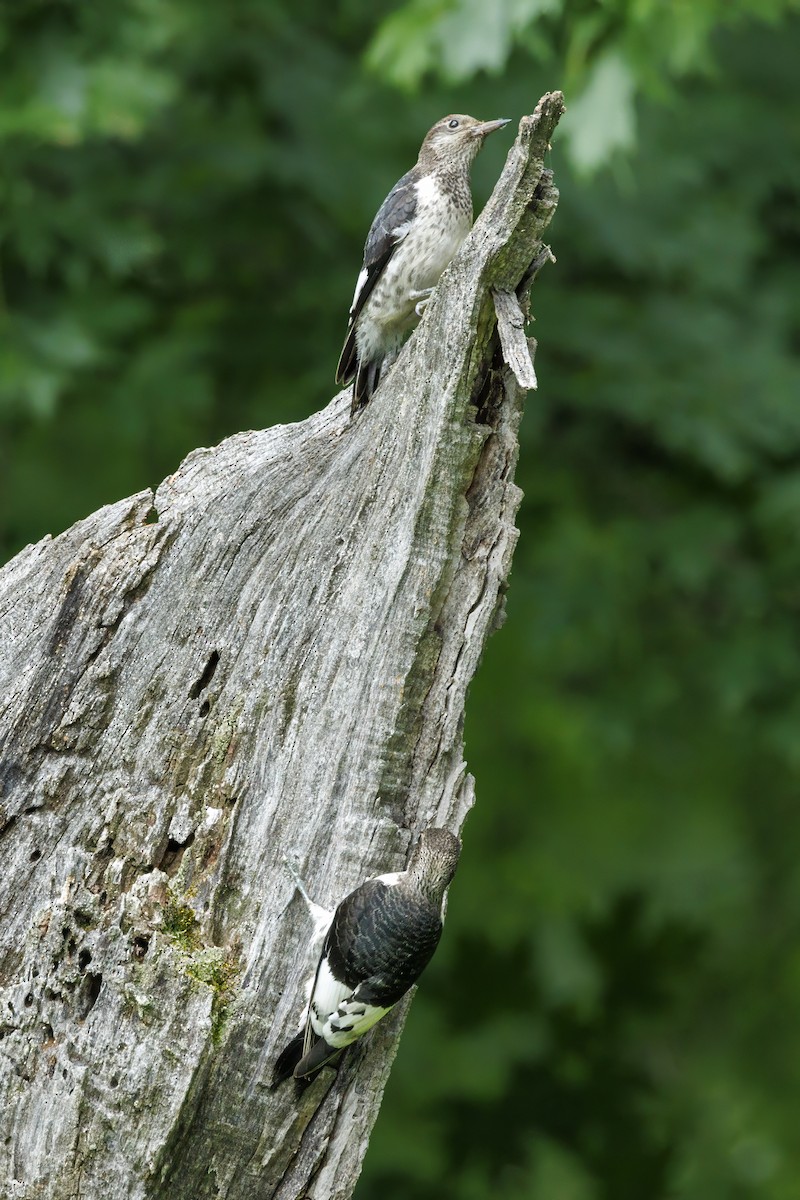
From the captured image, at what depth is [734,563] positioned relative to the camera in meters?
8.27

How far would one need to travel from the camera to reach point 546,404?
7.93 m

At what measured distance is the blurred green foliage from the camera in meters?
7.05

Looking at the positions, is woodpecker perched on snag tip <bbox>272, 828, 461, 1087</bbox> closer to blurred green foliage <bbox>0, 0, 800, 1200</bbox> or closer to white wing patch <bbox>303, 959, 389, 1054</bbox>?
white wing patch <bbox>303, 959, 389, 1054</bbox>

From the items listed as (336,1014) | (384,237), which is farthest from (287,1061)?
(384,237)

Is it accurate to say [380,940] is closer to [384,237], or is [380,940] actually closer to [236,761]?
[236,761]

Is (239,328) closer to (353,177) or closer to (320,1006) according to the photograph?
(353,177)

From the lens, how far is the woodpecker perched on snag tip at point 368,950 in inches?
139

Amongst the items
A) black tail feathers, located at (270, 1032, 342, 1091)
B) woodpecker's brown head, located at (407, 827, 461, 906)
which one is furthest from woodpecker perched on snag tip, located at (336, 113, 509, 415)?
black tail feathers, located at (270, 1032, 342, 1091)

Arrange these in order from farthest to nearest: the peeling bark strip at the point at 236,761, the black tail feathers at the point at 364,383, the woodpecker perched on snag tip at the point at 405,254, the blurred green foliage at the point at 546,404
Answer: the blurred green foliage at the point at 546,404 < the woodpecker perched on snag tip at the point at 405,254 < the black tail feathers at the point at 364,383 < the peeling bark strip at the point at 236,761

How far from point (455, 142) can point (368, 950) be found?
3257mm

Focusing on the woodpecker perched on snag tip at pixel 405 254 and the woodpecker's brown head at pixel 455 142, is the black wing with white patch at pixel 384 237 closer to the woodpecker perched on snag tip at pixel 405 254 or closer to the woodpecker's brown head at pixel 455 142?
the woodpecker perched on snag tip at pixel 405 254

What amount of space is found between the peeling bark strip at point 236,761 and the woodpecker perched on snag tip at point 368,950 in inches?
3.7

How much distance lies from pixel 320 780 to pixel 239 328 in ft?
15.0

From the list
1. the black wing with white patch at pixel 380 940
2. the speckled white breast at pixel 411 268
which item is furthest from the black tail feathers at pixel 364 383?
the black wing with white patch at pixel 380 940
